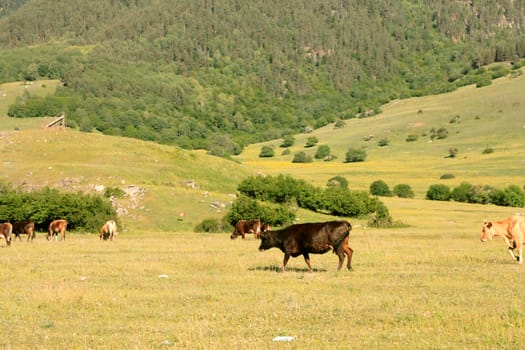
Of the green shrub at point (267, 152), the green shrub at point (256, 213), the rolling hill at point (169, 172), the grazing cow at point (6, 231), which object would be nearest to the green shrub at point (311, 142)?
the green shrub at point (267, 152)

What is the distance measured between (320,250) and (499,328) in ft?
31.6

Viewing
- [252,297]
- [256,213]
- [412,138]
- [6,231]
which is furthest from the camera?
[412,138]

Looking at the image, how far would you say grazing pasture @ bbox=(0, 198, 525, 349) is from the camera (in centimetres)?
1323

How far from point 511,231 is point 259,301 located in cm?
1144

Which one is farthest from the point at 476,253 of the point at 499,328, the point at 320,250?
the point at 499,328

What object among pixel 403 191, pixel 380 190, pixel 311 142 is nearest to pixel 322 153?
pixel 311 142

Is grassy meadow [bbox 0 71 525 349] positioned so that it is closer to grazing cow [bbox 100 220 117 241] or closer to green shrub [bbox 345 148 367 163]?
grazing cow [bbox 100 220 117 241]

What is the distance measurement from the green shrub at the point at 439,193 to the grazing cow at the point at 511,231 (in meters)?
71.3

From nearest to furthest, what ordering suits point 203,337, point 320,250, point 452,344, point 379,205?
point 452,344 < point 203,337 < point 320,250 < point 379,205

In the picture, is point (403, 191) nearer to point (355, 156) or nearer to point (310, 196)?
point (310, 196)

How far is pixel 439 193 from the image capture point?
315 feet

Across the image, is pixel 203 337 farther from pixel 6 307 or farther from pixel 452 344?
pixel 6 307

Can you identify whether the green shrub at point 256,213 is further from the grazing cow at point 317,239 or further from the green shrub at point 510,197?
the green shrub at point 510,197

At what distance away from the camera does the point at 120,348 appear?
12.6 meters
